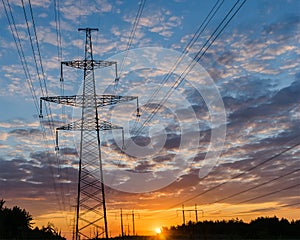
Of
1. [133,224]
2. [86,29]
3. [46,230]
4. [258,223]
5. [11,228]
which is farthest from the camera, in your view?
[258,223]

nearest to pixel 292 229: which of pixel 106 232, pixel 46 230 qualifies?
pixel 46 230

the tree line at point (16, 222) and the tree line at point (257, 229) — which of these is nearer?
the tree line at point (16, 222)

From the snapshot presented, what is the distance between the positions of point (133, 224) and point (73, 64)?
99.5m

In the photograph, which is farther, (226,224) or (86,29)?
(226,224)

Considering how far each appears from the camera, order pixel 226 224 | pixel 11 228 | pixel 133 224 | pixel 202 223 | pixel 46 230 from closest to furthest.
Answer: pixel 11 228 → pixel 46 230 → pixel 133 224 → pixel 226 224 → pixel 202 223

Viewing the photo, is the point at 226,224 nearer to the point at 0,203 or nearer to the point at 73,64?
the point at 0,203

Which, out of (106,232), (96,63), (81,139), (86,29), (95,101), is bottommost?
(106,232)

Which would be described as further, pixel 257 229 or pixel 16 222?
pixel 257 229

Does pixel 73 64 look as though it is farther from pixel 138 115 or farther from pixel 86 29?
pixel 138 115

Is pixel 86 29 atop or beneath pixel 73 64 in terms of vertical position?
atop

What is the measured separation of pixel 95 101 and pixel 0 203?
230 ft

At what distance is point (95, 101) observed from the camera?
34.7 meters

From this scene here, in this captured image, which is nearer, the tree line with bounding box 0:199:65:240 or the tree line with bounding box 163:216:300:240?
the tree line with bounding box 0:199:65:240

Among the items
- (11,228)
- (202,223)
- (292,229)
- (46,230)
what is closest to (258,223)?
(292,229)
